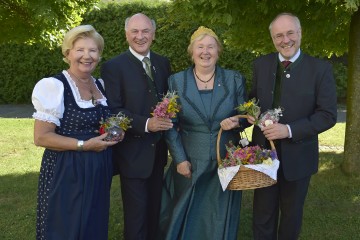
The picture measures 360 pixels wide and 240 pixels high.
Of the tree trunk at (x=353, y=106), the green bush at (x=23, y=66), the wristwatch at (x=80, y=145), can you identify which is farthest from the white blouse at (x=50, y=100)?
the green bush at (x=23, y=66)

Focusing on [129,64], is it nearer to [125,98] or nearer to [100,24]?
[125,98]

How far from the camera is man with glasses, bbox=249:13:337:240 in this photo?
3.62 m

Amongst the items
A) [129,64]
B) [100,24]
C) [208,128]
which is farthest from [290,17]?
[100,24]

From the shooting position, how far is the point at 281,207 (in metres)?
3.96

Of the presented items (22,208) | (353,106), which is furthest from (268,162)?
(22,208)

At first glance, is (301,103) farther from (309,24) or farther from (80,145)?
(309,24)

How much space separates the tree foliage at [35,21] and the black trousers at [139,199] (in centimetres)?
302

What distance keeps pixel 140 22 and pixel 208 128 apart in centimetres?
106

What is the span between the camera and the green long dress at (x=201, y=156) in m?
3.82

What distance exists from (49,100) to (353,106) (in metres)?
4.61

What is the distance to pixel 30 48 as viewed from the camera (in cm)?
1385

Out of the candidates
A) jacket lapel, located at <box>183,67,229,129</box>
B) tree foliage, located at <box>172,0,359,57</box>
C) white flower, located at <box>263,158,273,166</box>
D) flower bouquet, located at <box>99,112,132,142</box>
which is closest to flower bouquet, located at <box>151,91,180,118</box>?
flower bouquet, located at <box>99,112,132,142</box>

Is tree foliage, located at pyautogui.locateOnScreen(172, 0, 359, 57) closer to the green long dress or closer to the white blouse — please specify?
the green long dress

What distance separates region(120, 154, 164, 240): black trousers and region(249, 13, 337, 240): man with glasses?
3.02ft
